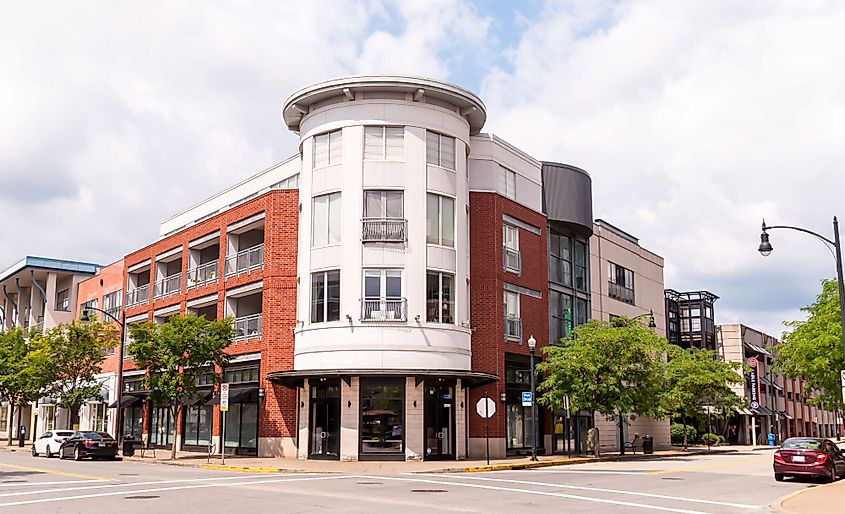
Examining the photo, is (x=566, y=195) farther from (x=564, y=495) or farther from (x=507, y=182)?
(x=564, y=495)

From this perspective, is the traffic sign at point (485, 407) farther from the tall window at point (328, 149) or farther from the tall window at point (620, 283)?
the tall window at point (620, 283)

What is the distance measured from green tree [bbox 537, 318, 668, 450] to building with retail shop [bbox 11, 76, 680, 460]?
217 centimetres

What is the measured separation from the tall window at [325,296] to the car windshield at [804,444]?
18.0 metres

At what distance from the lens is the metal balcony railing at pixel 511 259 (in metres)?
42.3

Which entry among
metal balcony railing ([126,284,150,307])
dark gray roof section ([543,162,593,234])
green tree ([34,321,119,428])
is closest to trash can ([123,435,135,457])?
green tree ([34,321,119,428])

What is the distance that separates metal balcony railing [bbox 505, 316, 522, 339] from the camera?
137ft

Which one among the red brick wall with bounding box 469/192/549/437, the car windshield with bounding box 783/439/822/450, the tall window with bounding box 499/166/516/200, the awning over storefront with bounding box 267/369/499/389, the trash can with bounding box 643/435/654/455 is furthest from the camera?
the trash can with bounding box 643/435/654/455

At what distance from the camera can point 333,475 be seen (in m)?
29.1

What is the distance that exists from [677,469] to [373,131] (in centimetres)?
1869

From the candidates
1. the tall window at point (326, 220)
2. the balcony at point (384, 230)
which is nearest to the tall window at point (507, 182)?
the balcony at point (384, 230)

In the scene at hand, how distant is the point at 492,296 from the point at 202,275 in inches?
695

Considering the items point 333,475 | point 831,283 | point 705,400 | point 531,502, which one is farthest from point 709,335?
point 531,502

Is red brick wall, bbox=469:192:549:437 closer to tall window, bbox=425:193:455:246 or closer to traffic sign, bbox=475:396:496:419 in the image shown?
tall window, bbox=425:193:455:246

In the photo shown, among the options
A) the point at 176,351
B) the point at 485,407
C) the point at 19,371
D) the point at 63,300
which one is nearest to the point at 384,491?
the point at 485,407
